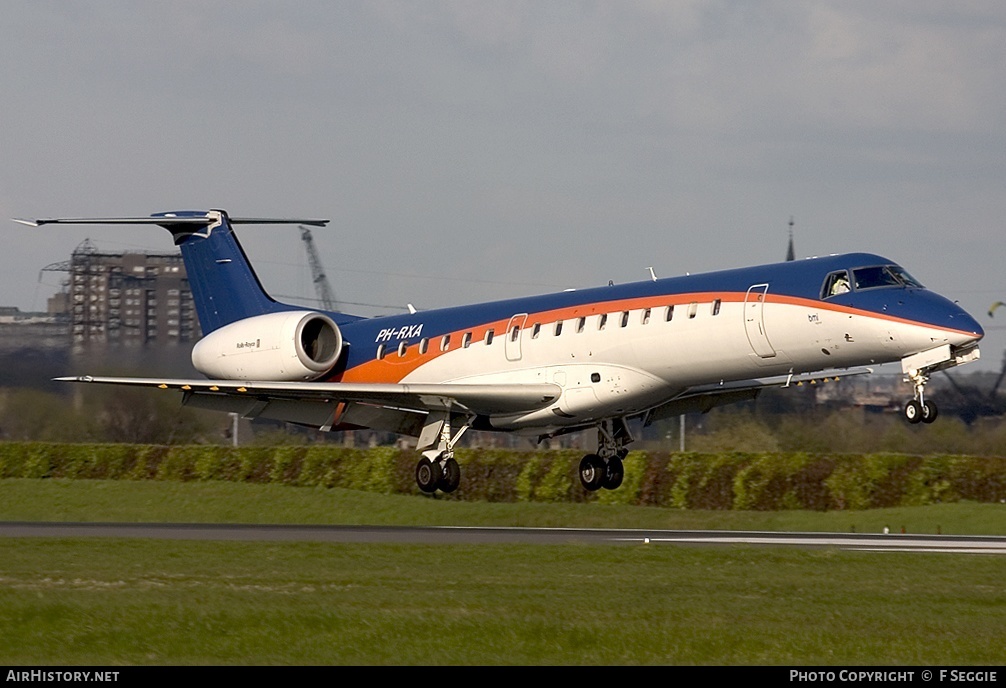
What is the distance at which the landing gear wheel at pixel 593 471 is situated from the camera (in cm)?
2919

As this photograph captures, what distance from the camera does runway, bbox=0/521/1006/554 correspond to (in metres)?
28.2

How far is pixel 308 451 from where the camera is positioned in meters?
45.6

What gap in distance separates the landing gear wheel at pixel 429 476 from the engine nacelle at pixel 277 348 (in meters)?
3.56

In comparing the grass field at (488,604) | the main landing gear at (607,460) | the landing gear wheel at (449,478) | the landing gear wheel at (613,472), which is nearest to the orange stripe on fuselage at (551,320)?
the landing gear wheel at (449,478)

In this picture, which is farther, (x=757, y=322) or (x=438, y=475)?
(x=438, y=475)

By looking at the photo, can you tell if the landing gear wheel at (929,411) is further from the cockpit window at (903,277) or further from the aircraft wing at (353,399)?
the aircraft wing at (353,399)

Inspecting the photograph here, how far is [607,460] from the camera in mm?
29234

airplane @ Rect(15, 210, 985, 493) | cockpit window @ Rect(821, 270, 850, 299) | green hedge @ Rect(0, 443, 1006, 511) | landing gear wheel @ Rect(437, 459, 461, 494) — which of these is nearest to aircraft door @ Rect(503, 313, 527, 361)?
airplane @ Rect(15, 210, 985, 493)

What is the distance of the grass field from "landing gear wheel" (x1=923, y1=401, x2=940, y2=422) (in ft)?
7.91

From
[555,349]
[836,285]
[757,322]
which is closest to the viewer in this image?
[836,285]

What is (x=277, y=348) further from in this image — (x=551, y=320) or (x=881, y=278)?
(x=881, y=278)

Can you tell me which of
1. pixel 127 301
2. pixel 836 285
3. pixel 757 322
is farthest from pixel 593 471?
pixel 127 301

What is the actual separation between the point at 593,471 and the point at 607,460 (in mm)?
369

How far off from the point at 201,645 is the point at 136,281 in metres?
43.8
